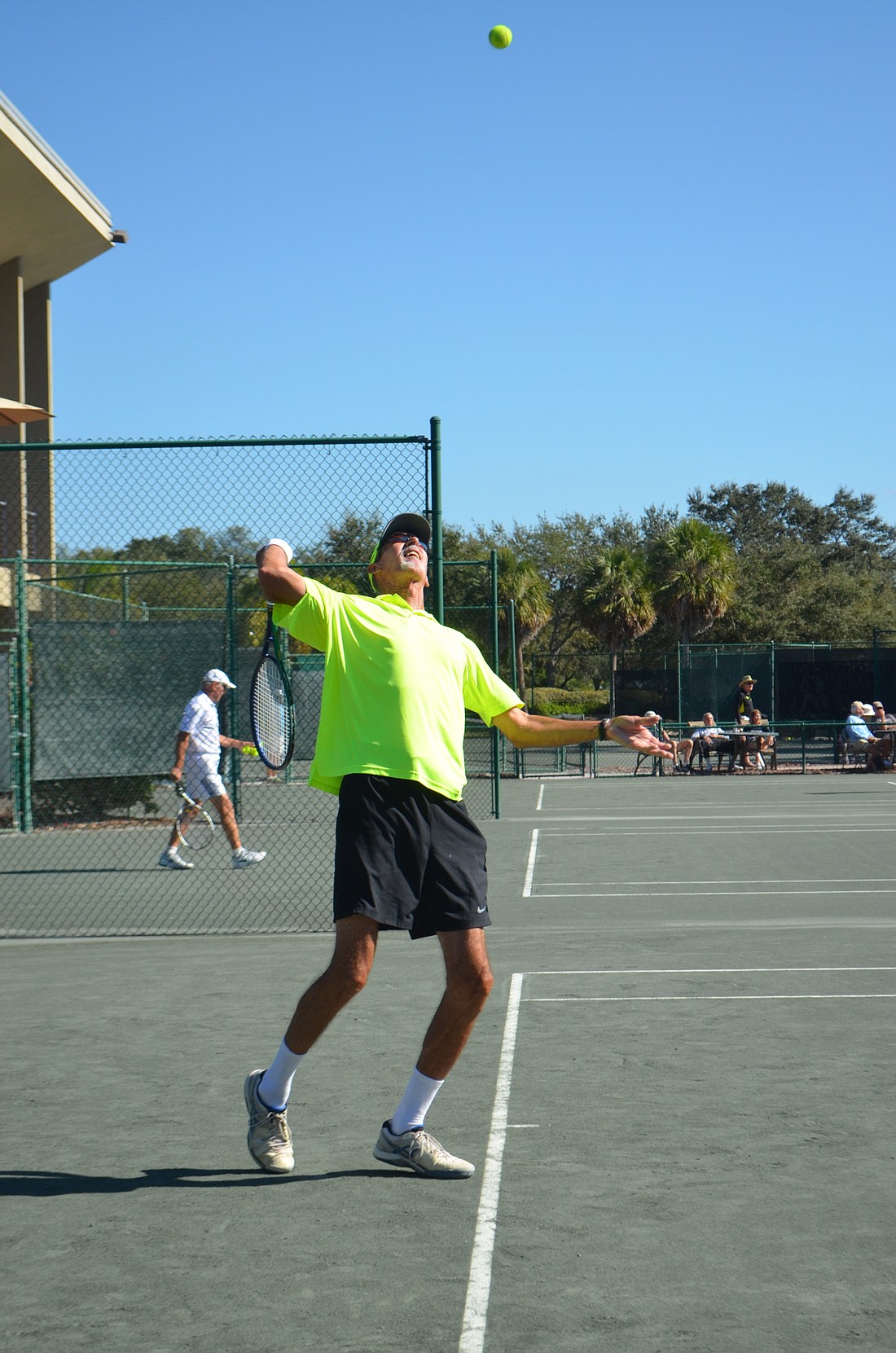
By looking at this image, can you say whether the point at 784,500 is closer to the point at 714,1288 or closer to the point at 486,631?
the point at 486,631

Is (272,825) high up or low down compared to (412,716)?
down

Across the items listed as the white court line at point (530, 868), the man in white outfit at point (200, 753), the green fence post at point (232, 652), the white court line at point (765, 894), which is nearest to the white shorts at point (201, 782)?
the man in white outfit at point (200, 753)

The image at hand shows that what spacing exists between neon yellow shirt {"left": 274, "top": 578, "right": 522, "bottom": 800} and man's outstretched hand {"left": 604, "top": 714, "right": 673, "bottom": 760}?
490 millimetres

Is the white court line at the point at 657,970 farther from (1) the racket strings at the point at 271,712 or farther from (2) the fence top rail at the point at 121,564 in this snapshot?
(2) the fence top rail at the point at 121,564

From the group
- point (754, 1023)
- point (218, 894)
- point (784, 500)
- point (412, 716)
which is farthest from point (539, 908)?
point (784, 500)

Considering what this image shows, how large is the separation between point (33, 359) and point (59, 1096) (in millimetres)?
28042

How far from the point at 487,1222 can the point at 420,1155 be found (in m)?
0.41

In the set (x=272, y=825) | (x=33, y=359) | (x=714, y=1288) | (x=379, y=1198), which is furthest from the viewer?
(x=33, y=359)

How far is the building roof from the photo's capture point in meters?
24.6

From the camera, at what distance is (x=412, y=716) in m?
4.14

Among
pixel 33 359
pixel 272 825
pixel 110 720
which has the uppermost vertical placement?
pixel 33 359

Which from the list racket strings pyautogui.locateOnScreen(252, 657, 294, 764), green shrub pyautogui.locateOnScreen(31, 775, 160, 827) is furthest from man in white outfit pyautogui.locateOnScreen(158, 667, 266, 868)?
racket strings pyautogui.locateOnScreen(252, 657, 294, 764)

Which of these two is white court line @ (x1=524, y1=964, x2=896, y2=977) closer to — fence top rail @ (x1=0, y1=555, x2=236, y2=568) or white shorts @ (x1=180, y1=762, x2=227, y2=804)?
white shorts @ (x1=180, y1=762, x2=227, y2=804)

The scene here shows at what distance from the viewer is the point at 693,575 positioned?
4038 cm
